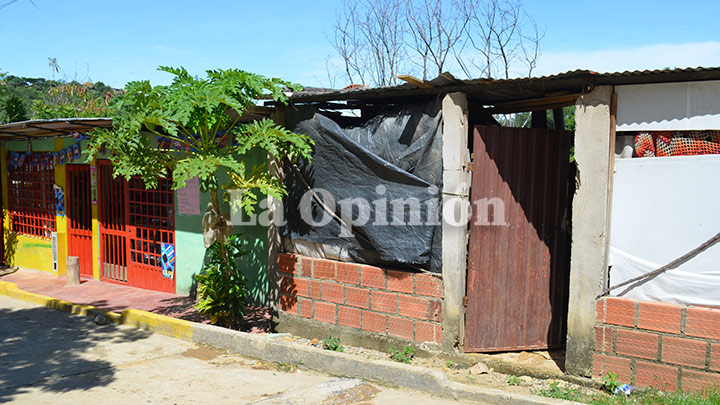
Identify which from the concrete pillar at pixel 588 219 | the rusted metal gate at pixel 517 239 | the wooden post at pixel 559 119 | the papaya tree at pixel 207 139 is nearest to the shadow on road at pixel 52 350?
the papaya tree at pixel 207 139

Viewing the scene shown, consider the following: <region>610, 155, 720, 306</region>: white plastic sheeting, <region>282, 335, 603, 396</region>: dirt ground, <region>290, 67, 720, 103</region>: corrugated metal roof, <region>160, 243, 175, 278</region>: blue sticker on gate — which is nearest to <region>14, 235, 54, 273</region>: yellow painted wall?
<region>160, 243, 175, 278</region>: blue sticker on gate

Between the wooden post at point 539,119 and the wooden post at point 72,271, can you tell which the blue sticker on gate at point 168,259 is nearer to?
the wooden post at point 72,271

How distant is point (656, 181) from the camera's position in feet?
16.0

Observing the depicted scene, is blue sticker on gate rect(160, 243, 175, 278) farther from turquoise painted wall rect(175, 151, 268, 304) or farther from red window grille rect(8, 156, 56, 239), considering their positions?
red window grille rect(8, 156, 56, 239)

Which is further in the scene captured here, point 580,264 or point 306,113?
point 306,113

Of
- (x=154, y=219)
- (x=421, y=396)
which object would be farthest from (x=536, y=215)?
(x=154, y=219)

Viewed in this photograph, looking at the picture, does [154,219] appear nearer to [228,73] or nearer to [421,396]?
[228,73]

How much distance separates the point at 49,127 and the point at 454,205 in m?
7.55

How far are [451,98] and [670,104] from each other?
2.03 metres

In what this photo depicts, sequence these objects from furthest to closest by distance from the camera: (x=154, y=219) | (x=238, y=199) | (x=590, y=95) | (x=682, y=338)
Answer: (x=154, y=219)
(x=238, y=199)
(x=590, y=95)
(x=682, y=338)

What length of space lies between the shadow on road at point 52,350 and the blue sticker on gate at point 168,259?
5.11 ft

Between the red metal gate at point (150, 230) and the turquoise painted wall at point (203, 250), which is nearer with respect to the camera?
the turquoise painted wall at point (203, 250)

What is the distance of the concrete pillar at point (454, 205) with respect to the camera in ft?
18.7

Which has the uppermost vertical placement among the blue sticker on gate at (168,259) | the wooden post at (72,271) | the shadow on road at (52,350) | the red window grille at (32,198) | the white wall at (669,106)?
the white wall at (669,106)
